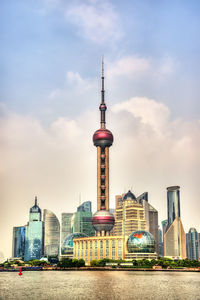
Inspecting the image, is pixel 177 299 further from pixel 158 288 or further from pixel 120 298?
pixel 158 288

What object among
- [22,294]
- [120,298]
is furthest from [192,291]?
[22,294]

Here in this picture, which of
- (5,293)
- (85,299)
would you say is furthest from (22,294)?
(85,299)

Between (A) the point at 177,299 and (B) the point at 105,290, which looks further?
(B) the point at 105,290

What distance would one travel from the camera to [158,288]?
124 metres

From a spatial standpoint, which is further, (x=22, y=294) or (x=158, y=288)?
(x=158, y=288)

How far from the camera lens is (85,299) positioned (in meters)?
99.1

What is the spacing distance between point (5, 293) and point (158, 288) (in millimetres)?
41924

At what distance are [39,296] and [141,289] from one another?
3068 centimetres

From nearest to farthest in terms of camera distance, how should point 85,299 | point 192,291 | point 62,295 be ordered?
1. point 85,299
2. point 62,295
3. point 192,291

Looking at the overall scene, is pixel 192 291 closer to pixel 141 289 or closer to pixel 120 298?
pixel 141 289

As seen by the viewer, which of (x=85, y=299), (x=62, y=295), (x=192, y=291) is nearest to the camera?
(x=85, y=299)

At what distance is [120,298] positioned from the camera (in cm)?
9962

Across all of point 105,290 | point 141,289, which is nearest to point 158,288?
point 141,289

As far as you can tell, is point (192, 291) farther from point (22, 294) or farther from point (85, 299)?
point (22, 294)
